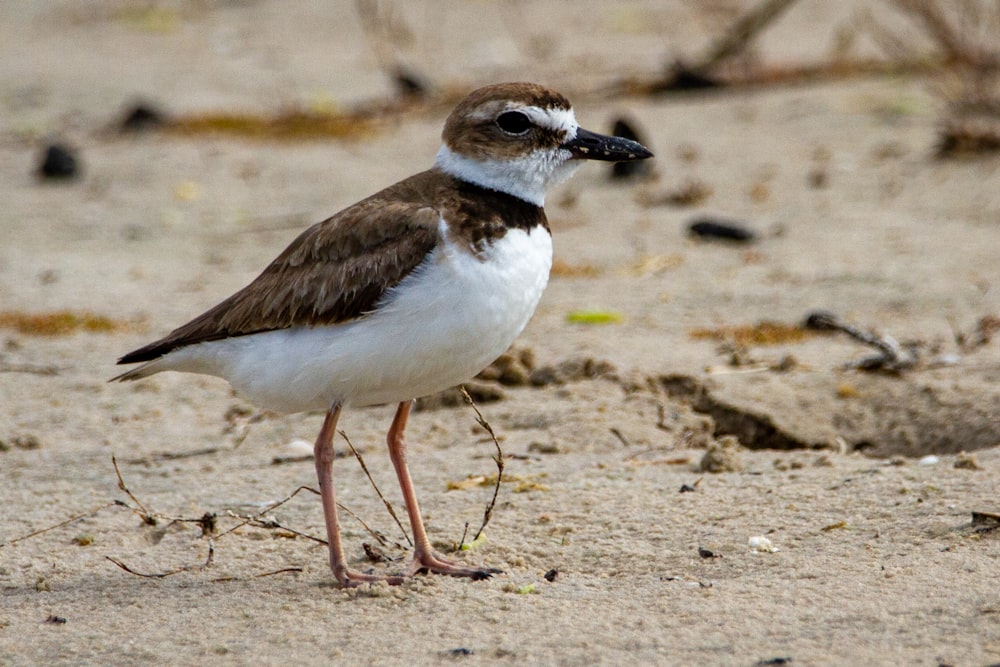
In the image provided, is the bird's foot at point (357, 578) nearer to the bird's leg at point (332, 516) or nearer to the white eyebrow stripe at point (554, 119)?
the bird's leg at point (332, 516)

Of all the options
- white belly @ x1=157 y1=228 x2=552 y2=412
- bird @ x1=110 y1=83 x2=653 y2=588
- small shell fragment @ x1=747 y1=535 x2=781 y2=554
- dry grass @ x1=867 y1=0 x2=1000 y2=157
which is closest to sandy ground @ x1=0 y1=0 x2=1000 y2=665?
small shell fragment @ x1=747 y1=535 x2=781 y2=554

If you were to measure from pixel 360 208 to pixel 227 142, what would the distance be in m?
9.29

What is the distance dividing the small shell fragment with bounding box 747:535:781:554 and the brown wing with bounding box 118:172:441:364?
1555 mm

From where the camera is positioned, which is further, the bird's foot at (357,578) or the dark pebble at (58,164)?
the dark pebble at (58,164)

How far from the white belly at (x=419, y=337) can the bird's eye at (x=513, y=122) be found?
0.41m

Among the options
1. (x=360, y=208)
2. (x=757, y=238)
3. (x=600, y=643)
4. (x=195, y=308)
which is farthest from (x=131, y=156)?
(x=600, y=643)

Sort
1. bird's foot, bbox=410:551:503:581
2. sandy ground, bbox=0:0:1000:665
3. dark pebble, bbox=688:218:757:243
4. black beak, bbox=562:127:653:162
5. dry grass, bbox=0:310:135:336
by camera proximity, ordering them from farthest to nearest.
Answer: dark pebble, bbox=688:218:757:243, dry grass, bbox=0:310:135:336, black beak, bbox=562:127:653:162, bird's foot, bbox=410:551:503:581, sandy ground, bbox=0:0:1000:665

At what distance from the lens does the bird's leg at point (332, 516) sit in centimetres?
447

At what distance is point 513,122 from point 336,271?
0.85 meters

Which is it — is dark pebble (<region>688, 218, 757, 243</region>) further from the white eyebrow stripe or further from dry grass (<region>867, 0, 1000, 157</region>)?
the white eyebrow stripe

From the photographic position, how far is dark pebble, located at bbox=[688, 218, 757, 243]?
375 inches

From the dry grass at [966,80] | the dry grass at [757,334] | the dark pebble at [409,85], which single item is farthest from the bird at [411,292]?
the dark pebble at [409,85]

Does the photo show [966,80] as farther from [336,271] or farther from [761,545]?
[336,271]

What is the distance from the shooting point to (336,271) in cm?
457
